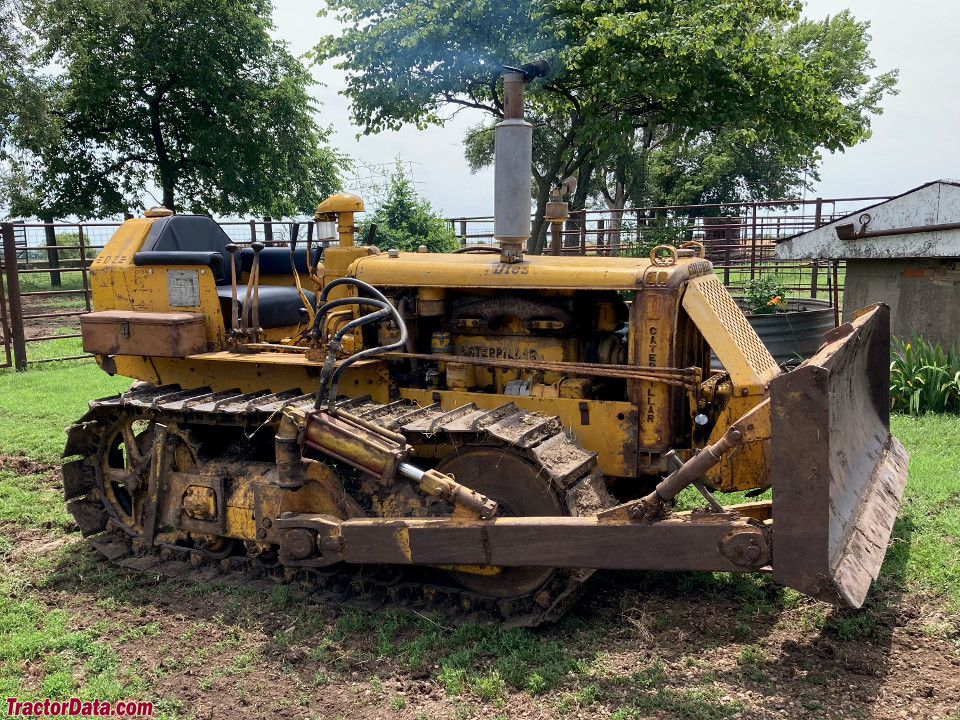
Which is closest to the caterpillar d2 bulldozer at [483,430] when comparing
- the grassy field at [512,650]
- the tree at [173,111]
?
the grassy field at [512,650]

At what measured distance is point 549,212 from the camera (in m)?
5.40

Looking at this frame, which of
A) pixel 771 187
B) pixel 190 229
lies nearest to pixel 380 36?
pixel 190 229

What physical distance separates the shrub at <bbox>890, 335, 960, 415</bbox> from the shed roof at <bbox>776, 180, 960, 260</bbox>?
1076 millimetres

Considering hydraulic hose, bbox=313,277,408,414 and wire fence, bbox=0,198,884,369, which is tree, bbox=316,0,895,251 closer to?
wire fence, bbox=0,198,884,369

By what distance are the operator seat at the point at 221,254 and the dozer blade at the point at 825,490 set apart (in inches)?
147

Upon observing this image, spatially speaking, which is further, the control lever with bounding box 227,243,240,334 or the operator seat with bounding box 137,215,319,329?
the operator seat with bounding box 137,215,319,329

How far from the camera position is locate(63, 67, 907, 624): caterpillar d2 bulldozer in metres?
3.76

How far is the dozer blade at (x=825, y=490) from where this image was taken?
335 cm

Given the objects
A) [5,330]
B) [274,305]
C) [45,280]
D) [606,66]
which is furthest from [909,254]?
[45,280]

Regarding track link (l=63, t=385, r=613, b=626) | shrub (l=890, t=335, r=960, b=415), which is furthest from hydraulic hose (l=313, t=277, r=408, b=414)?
shrub (l=890, t=335, r=960, b=415)

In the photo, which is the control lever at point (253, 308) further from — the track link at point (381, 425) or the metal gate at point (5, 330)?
the metal gate at point (5, 330)

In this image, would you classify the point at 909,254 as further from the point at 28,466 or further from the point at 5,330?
the point at 5,330

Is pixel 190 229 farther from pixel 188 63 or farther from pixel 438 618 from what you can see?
pixel 188 63

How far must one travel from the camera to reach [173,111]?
904 inches
